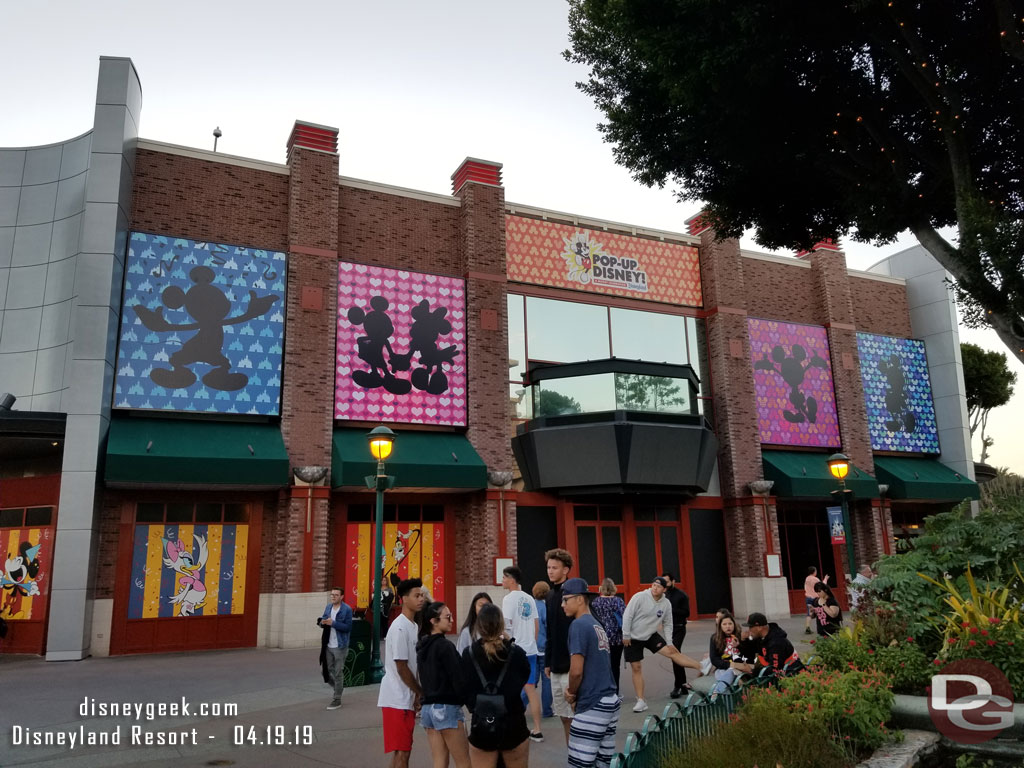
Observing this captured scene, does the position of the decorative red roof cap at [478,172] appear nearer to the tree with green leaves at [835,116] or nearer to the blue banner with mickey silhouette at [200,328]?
the blue banner with mickey silhouette at [200,328]

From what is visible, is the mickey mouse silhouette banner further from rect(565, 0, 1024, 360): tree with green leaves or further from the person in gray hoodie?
the person in gray hoodie

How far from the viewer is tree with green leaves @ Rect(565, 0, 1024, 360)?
32.9 feet

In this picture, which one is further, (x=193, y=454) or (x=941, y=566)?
(x=193, y=454)

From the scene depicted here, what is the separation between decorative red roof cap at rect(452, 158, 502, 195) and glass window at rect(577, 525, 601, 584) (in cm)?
1092

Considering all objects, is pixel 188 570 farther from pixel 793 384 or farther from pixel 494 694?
pixel 793 384

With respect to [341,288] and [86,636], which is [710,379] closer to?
[341,288]

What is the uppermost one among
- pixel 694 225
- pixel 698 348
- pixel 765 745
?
pixel 694 225

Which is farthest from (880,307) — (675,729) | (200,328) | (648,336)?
(675,729)

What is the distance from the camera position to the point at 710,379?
83.7ft

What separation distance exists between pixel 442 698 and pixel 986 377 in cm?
4642

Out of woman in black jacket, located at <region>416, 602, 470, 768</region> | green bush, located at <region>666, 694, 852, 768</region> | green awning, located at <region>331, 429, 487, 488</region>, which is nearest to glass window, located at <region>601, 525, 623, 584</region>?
green awning, located at <region>331, 429, 487, 488</region>

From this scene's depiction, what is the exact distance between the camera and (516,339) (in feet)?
75.8

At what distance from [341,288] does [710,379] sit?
41.3ft

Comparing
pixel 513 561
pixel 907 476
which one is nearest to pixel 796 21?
pixel 513 561
